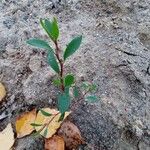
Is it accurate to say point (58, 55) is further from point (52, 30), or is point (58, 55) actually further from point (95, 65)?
point (95, 65)

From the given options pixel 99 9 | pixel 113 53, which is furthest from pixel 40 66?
pixel 99 9

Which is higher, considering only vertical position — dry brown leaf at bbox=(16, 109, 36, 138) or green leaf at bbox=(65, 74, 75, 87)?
green leaf at bbox=(65, 74, 75, 87)

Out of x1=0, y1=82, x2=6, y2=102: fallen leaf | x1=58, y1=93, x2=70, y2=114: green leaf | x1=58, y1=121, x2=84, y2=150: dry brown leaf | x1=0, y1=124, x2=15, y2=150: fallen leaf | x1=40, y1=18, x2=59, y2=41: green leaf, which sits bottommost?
x1=58, y1=121, x2=84, y2=150: dry brown leaf

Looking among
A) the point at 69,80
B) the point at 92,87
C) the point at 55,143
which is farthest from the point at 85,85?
the point at 55,143

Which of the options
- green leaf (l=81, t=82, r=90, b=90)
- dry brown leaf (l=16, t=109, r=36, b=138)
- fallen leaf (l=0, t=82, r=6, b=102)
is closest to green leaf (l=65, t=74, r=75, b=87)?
green leaf (l=81, t=82, r=90, b=90)

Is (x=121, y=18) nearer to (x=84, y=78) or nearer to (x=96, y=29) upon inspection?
(x=96, y=29)

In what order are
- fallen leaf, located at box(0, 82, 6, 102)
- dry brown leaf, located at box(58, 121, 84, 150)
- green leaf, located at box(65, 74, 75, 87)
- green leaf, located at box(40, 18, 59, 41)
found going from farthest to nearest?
fallen leaf, located at box(0, 82, 6, 102) → dry brown leaf, located at box(58, 121, 84, 150) → green leaf, located at box(65, 74, 75, 87) → green leaf, located at box(40, 18, 59, 41)

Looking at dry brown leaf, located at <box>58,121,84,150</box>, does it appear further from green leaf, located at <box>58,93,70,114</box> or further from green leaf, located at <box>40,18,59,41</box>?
green leaf, located at <box>40,18,59,41</box>
